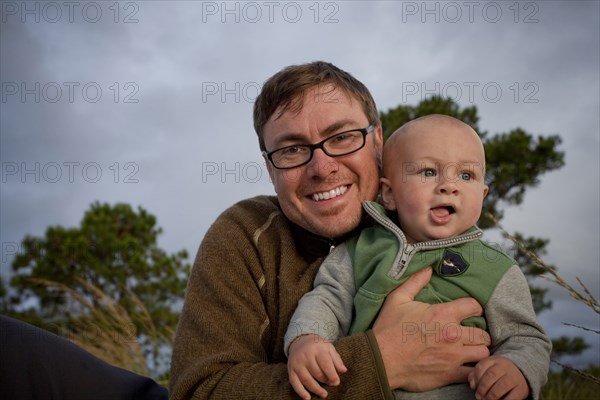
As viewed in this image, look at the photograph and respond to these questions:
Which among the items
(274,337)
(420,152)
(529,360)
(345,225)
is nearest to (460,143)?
(420,152)

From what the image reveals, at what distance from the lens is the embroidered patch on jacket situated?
2107 mm

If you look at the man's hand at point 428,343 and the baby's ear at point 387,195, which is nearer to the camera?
the man's hand at point 428,343

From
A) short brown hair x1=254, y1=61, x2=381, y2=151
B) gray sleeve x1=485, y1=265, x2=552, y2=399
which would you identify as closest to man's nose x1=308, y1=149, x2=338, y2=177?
short brown hair x1=254, y1=61, x2=381, y2=151

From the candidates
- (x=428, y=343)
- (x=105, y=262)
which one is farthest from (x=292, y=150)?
(x=105, y=262)

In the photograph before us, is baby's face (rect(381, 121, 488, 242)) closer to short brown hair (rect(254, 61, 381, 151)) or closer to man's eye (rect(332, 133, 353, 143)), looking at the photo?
man's eye (rect(332, 133, 353, 143))

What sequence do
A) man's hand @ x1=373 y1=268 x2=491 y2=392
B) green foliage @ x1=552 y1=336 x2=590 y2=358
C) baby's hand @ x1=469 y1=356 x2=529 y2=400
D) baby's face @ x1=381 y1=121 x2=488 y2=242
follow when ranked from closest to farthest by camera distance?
1. baby's hand @ x1=469 y1=356 x2=529 y2=400
2. man's hand @ x1=373 y1=268 x2=491 y2=392
3. baby's face @ x1=381 y1=121 x2=488 y2=242
4. green foliage @ x1=552 y1=336 x2=590 y2=358

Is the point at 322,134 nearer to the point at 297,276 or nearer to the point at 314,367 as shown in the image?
the point at 297,276

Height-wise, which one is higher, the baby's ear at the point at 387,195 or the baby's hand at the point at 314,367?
the baby's ear at the point at 387,195

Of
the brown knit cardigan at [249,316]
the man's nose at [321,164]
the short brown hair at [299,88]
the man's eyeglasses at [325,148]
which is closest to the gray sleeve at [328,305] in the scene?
the brown knit cardigan at [249,316]

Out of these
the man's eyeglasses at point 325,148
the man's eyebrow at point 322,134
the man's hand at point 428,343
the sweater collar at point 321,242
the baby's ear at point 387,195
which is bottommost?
the man's hand at point 428,343

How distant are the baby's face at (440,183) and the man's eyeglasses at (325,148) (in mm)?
517

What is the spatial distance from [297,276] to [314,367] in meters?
0.67

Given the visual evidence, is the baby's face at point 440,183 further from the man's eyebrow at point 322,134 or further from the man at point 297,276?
the man's eyebrow at point 322,134

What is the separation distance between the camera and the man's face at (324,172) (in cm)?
263
